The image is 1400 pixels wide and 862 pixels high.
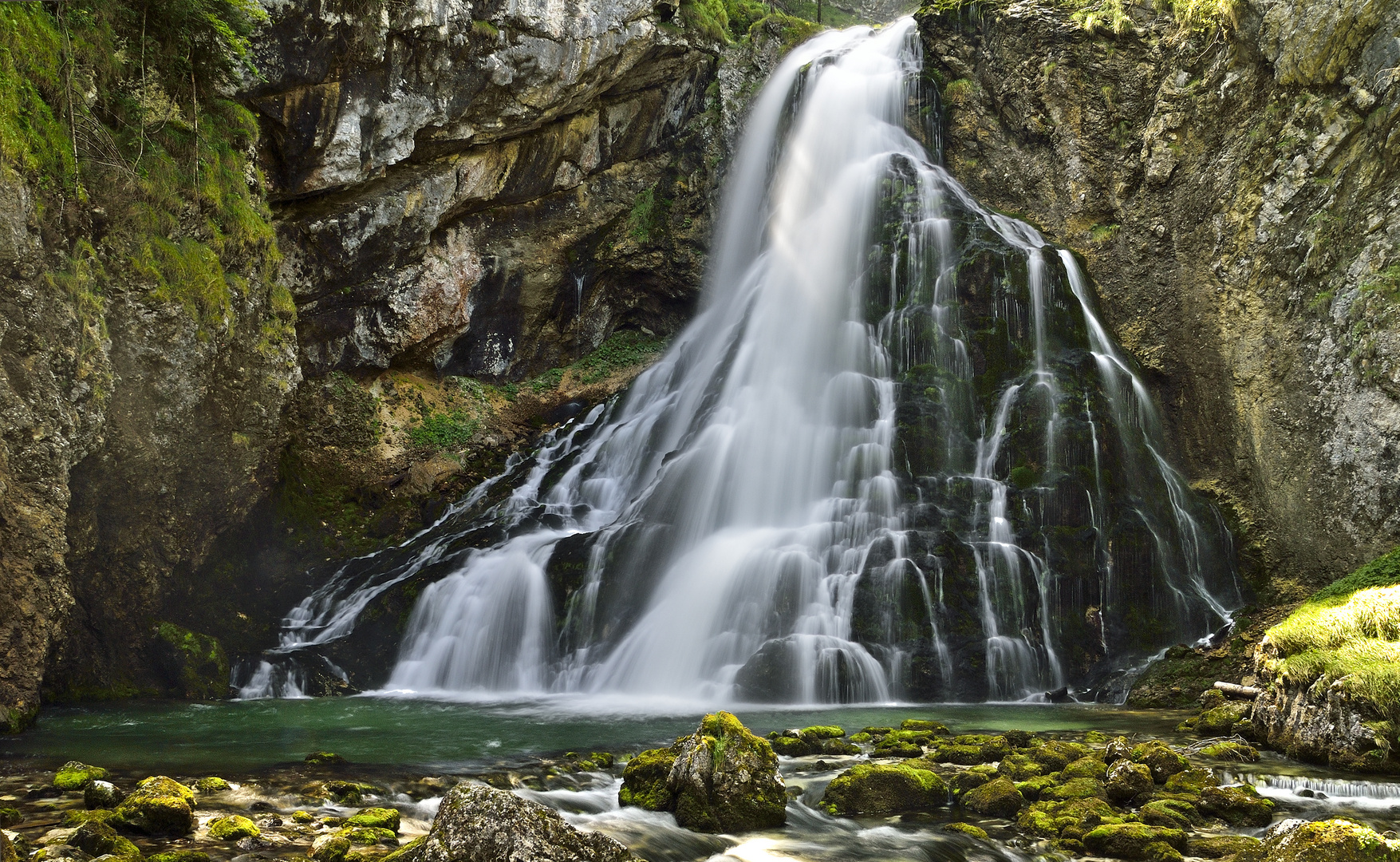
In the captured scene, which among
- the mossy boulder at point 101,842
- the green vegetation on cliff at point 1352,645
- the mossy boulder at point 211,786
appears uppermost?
the green vegetation on cliff at point 1352,645

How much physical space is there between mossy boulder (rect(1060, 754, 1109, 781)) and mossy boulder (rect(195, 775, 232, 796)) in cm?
667

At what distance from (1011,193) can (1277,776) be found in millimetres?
16167

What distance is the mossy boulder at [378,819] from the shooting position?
6.06 meters

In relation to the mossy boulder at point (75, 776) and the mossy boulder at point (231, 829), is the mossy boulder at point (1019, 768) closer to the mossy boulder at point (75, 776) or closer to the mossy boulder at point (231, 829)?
the mossy boulder at point (231, 829)

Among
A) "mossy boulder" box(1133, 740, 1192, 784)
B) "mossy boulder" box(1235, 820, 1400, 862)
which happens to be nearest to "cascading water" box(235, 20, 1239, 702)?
"mossy boulder" box(1133, 740, 1192, 784)

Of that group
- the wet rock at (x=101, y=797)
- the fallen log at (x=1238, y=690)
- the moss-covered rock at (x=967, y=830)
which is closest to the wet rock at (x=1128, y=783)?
the moss-covered rock at (x=967, y=830)

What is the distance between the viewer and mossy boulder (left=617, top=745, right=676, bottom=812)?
688cm

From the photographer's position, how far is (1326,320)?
13.8 m

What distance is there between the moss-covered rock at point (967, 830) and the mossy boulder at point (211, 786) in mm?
5531

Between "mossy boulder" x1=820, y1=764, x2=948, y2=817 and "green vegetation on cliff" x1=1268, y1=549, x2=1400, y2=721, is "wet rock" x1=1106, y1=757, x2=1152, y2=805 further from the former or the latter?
"green vegetation on cliff" x1=1268, y1=549, x2=1400, y2=721

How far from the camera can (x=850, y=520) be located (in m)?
14.5

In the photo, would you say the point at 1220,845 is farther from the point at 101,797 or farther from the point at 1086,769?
the point at 101,797

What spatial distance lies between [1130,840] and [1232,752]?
3.18 metres

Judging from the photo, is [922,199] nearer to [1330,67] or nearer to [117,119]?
[1330,67]
